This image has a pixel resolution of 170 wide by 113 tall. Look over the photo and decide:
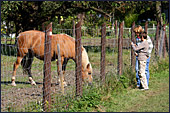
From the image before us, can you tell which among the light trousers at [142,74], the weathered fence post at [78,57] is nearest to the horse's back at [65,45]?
the light trousers at [142,74]

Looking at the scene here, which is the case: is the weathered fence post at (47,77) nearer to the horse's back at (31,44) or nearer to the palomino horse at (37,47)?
the palomino horse at (37,47)

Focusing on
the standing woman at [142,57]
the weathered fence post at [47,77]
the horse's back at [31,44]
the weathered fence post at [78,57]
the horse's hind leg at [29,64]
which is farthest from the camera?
the horse's back at [31,44]

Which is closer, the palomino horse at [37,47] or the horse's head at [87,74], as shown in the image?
the horse's head at [87,74]

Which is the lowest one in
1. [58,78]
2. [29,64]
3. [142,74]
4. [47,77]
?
[58,78]

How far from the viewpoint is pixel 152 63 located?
11570 mm

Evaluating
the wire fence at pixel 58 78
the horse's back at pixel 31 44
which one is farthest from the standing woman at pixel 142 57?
the horse's back at pixel 31 44

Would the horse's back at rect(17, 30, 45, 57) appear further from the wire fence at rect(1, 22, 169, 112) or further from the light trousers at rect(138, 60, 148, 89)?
the light trousers at rect(138, 60, 148, 89)

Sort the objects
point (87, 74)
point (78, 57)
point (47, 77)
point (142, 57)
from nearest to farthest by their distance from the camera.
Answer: point (47, 77) → point (78, 57) → point (142, 57) → point (87, 74)

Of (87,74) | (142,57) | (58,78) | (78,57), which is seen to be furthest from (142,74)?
(58,78)

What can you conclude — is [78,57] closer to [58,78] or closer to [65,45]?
[65,45]

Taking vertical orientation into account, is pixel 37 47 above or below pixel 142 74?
above

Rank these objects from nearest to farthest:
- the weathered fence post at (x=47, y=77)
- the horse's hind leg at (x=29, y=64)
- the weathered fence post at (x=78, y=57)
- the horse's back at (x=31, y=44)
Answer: the weathered fence post at (x=47, y=77)
the weathered fence post at (x=78, y=57)
the horse's hind leg at (x=29, y=64)
the horse's back at (x=31, y=44)

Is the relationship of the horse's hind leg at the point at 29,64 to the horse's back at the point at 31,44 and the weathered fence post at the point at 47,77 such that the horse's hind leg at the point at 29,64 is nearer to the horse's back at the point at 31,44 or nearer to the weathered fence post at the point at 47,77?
the horse's back at the point at 31,44

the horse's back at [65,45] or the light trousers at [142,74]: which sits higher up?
the horse's back at [65,45]
